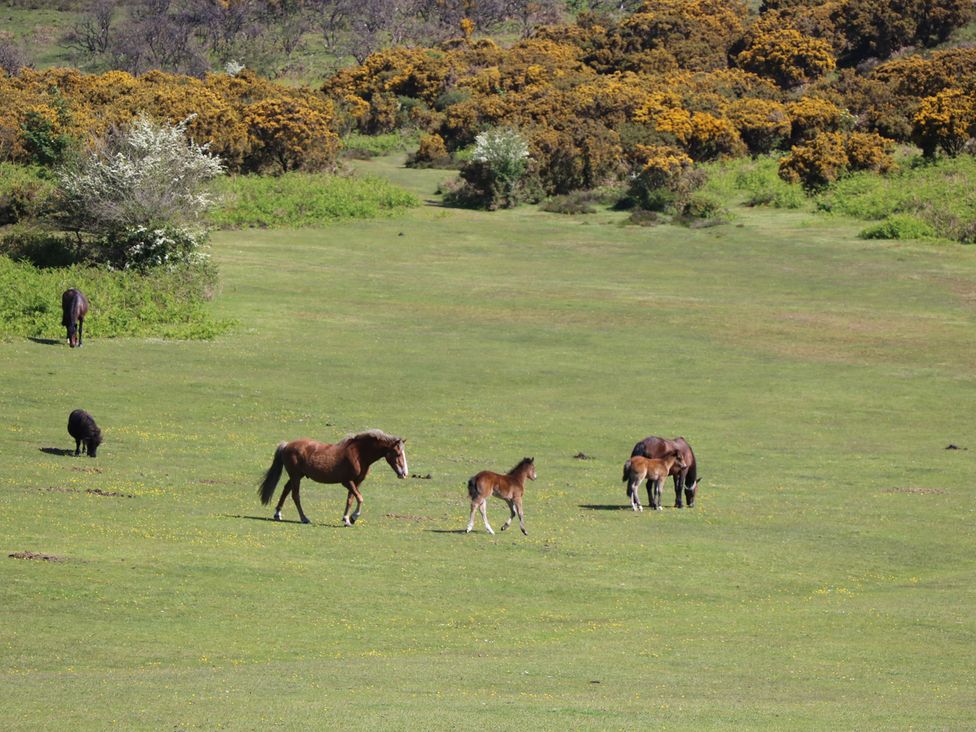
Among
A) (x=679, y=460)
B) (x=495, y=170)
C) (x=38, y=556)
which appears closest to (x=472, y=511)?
A: (x=679, y=460)

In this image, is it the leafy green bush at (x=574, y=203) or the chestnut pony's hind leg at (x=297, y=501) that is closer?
the chestnut pony's hind leg at (x=297, y=501)

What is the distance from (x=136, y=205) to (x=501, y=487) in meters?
33.6

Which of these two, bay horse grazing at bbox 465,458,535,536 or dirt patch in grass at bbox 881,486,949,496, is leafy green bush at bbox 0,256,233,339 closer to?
dirt patch in grass at bbox 881,486,949,496

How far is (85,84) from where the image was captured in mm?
98875

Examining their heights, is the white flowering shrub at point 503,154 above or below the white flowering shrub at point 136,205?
above

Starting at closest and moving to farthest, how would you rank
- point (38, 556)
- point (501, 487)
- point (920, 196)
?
1. point (38, 556)
2. point (501, 487)
3. point (920, 196)

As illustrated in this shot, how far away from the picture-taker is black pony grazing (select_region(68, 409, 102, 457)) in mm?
30531

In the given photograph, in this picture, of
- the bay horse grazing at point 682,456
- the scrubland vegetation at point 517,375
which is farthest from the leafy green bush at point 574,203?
the bay horse grazing at point 682,456

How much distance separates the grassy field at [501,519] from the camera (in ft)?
52.3

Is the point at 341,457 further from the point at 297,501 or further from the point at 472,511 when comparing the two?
the point at 472,511

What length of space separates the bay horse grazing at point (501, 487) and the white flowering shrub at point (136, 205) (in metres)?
32.4

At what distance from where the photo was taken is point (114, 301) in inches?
2047

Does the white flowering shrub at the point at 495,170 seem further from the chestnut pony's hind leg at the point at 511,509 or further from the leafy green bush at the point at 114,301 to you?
the chestnut pony's hind leg at the point at 511,509

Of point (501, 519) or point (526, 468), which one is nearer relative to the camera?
point (526, 468)
